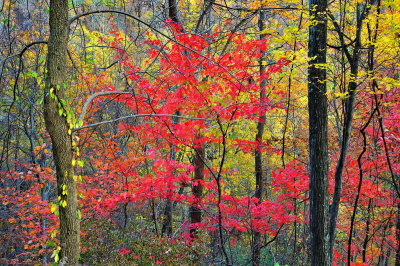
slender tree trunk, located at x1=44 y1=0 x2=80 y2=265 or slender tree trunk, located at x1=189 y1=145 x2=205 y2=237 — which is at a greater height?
slender tree trunk, located at x1=44 y1=0 x2=80 y2=265

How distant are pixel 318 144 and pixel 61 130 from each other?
3.53 m

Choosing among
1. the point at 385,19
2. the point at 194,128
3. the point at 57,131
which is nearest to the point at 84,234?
the point at 194,128

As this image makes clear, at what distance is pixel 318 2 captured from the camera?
454 cm

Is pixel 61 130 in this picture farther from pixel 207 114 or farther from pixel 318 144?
pixel 207 114

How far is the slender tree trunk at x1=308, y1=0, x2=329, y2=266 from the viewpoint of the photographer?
14.7ft

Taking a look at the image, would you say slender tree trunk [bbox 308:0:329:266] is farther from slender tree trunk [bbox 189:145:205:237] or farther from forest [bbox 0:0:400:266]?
slender tree trunk [bbox 189:145:205:237]

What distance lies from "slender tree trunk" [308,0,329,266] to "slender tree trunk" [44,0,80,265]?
3.33 m

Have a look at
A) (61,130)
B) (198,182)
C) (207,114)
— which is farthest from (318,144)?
(198,182)

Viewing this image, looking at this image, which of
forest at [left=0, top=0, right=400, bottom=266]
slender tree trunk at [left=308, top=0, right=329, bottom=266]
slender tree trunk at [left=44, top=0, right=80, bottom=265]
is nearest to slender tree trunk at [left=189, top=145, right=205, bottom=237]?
forest at [left=0, top=0, right=400, bottom=266]

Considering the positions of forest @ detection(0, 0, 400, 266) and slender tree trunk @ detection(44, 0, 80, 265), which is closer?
slender tree trunk @ detection(44, 0, 80, 265)

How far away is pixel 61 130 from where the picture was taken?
2883 millimetres

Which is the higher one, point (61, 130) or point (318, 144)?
point (61, 130)

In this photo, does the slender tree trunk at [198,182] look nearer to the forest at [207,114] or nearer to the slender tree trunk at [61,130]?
the forest at [207,114]

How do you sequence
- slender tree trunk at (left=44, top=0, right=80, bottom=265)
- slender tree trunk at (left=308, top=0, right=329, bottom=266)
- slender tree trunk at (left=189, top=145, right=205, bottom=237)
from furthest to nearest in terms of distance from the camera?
1. slender tree trunk at (left=189, top=145, right=205, bottom=237)
2. slender tree trunk at (left=308, top=0, right=329, bottom=266)
3. slender tree trunk at (left=44, top=0, right=80, bottom=265)
